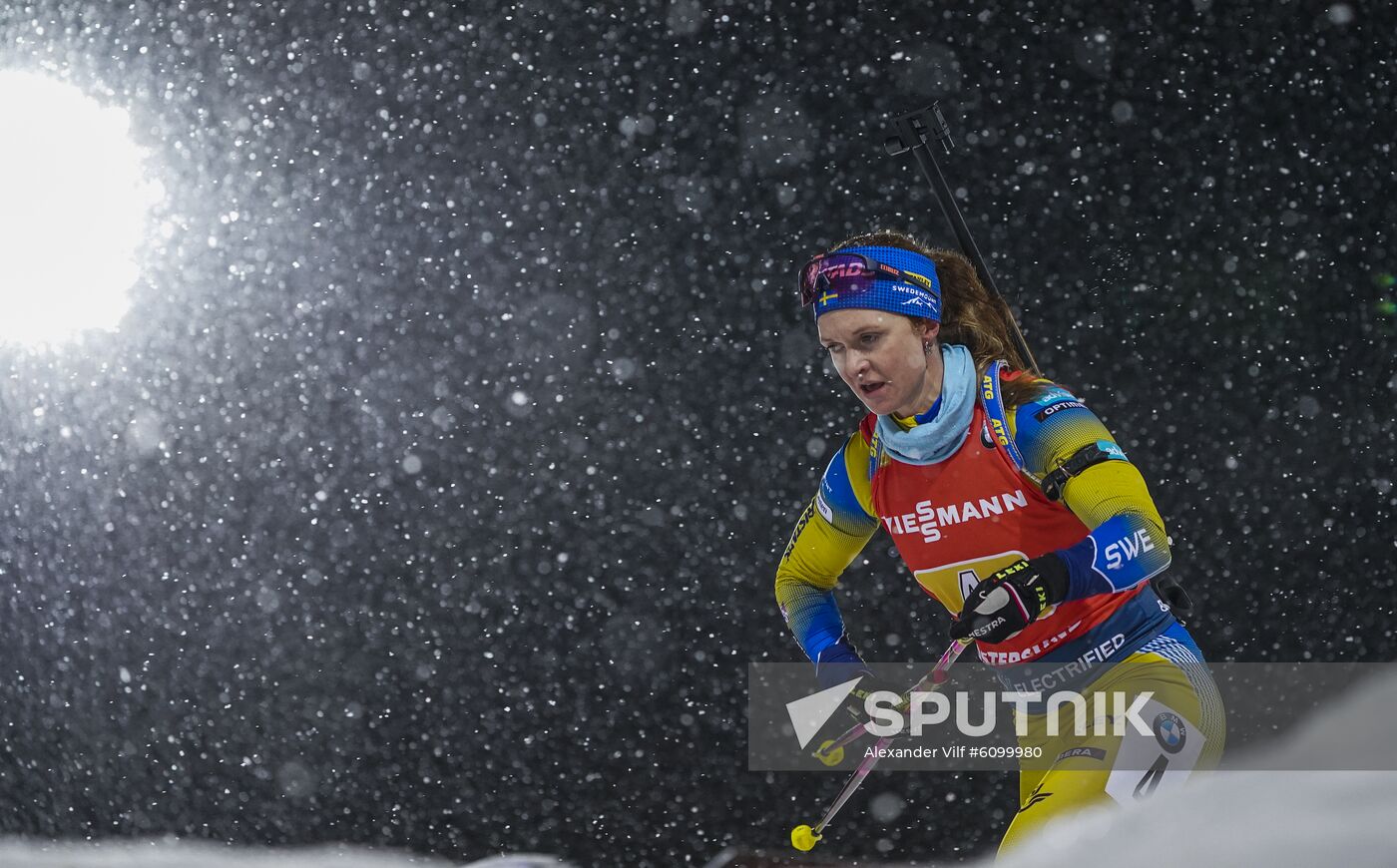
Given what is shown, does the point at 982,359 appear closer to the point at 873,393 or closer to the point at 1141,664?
the point at 873,393

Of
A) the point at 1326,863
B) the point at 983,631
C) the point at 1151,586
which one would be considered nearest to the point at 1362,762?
the point at 1151,586

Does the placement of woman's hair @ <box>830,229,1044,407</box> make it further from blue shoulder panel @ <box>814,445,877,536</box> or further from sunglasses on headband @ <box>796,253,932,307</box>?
blue shoulder panel @ <box>814,445,877,536</box>

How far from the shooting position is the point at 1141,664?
2170mm

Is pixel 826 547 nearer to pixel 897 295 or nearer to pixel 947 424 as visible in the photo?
pixel 947 424

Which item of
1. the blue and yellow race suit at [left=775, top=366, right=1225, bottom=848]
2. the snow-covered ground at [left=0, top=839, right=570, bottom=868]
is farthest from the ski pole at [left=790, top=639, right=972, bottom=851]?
the snow-covered ground at [left=0, top=839, right=570, bottom=868]

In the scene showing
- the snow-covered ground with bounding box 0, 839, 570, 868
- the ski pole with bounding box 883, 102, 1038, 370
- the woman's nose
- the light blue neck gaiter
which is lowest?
the snow-covered ground with bounding box 0, 839, 570, 868

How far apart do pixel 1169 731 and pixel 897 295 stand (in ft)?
3.45

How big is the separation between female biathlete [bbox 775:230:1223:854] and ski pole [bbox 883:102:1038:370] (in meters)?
0.12

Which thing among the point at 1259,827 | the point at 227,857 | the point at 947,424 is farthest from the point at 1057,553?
the point at 227,857

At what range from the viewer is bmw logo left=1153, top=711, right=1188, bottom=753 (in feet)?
6.53

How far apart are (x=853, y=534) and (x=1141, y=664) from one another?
75 centimetres

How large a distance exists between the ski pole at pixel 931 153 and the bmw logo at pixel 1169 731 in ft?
3.07

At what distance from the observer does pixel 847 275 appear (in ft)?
7.61

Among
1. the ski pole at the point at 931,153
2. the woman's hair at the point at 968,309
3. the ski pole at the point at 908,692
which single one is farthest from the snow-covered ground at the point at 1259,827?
the ski pole at the point at 931,153
